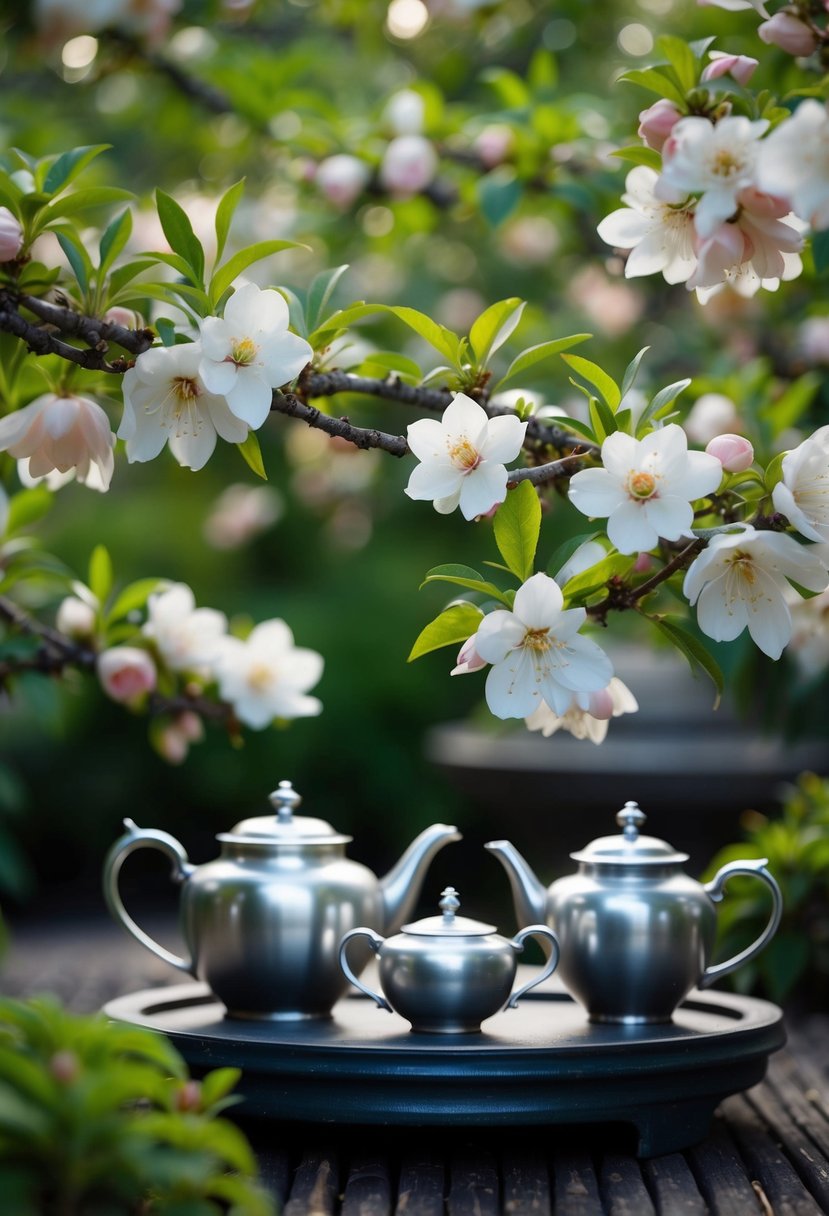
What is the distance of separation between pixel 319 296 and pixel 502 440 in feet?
1.02

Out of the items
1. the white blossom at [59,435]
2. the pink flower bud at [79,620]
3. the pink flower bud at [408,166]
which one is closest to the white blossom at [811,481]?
the white blossom at [59,435]

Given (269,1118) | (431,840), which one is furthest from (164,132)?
(269,1118)

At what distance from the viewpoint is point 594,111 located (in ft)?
8.24

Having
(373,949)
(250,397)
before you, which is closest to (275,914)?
(373,949)

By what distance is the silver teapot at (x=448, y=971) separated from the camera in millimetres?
1486

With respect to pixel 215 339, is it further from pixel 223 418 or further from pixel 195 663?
pixel 195 663

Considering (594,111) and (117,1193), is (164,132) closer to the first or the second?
(594,111)

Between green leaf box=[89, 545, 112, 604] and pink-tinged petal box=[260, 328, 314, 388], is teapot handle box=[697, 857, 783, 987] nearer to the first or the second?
pink-tinged petal box=[260, 328, 314, 388]

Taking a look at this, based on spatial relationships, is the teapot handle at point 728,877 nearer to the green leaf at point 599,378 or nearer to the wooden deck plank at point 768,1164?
the wooden deck plank at point 768,1164

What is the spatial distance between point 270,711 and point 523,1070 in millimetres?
695

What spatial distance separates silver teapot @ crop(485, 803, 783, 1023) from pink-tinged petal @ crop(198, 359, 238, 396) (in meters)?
0.65

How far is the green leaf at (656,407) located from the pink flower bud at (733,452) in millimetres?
69

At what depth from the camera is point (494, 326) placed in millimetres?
1445

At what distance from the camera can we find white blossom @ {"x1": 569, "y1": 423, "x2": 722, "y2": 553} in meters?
1.27
